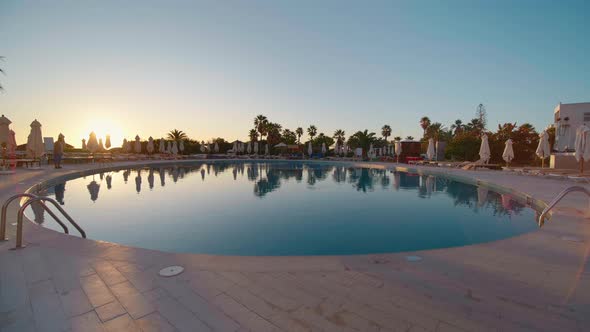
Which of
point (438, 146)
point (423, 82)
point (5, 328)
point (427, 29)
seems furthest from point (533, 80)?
point (5, 328)

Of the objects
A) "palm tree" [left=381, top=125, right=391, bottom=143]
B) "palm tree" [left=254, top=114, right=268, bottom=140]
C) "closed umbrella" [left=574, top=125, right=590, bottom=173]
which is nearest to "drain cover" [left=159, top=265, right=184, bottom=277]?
"closed umbrella" [left=574, top=125, right=590, bottom=173]

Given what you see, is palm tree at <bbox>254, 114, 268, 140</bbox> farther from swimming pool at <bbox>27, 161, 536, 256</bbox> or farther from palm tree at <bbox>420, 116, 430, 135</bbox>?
palm tree at <bbox>420, 116, 430, 135</bbox>

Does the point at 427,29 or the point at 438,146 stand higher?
the point at 427,29

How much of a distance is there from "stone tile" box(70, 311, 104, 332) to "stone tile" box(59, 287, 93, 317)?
88 mm

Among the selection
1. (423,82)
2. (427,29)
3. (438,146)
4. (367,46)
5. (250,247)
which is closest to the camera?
(250,247)

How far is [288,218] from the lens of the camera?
23.8ft

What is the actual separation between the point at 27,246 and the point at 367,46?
64.5 feet

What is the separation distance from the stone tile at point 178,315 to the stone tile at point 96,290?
53 cm

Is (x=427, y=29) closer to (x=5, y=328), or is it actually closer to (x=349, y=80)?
(x=349, y=80)

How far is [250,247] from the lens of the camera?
519 cm

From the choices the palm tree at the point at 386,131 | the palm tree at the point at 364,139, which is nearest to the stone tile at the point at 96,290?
the palm tree at the point at 364,139

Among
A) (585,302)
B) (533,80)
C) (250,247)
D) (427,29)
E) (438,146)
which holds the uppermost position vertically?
(427,29)

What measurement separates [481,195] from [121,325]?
12558 mm

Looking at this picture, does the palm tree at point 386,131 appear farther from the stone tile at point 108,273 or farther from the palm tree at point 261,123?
the stone tile at point 108,273
